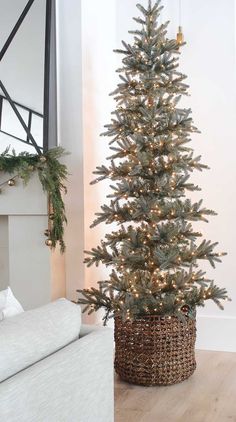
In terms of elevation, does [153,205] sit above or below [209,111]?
below

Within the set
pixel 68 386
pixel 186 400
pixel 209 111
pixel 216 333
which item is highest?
pixel 209 111

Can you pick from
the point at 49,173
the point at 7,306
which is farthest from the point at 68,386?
the point at 49,173

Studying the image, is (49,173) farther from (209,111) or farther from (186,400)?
(186,400)

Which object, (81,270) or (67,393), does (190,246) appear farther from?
(67,393)

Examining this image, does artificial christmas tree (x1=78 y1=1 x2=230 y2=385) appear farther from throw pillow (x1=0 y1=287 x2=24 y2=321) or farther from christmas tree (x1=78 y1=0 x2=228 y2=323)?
throw pillow (x1=0 y1=287 x2=24 y2=321)

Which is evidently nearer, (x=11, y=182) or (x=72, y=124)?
(x=11, y=182)

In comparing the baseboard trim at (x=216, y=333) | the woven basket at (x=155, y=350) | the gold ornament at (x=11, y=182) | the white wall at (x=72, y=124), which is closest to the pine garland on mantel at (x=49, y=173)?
the gold ornament at (x=11, y=182)

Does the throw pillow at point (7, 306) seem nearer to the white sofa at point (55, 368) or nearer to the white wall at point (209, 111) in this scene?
the white sofa at point (55, 368)

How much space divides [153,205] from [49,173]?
864mm

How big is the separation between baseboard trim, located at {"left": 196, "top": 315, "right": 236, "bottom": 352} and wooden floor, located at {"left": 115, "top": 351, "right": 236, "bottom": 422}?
0.54m

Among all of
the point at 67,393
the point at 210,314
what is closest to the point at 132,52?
the point at 210,314

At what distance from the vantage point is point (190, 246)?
3643 millimetres

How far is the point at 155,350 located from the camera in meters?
3.54

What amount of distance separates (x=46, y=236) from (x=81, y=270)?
39 cm
